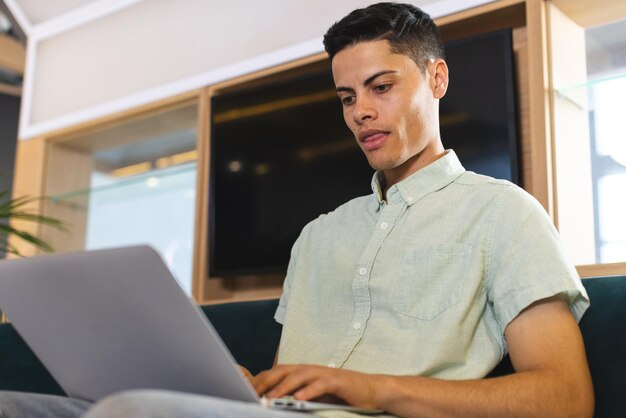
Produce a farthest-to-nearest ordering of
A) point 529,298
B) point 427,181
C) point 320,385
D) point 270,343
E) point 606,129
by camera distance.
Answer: point 606,129
point 270,343
point 427,181
point 529,298
point 320,385

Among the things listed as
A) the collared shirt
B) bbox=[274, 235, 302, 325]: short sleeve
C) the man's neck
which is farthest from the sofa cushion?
the man's neck

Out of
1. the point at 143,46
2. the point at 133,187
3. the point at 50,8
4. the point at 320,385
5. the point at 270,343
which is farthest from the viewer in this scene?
the point at 50,8

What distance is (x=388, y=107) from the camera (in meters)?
1.45

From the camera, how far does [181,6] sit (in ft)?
10.9

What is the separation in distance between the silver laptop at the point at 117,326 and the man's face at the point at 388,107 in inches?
21.5

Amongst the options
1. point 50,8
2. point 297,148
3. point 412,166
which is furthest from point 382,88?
point 50,8

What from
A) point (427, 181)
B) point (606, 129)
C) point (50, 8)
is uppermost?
point (50, 8)

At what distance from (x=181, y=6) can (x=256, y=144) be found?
0.81m

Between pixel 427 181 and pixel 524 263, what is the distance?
294 mm

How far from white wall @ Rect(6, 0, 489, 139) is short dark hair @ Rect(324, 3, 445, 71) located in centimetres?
100

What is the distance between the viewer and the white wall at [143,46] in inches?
116

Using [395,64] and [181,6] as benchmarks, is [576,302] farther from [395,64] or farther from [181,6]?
[181,6]

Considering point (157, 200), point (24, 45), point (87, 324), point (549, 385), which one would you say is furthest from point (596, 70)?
point (24, 45)

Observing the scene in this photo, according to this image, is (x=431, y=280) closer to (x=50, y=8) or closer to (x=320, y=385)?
(x=320, y=385)
